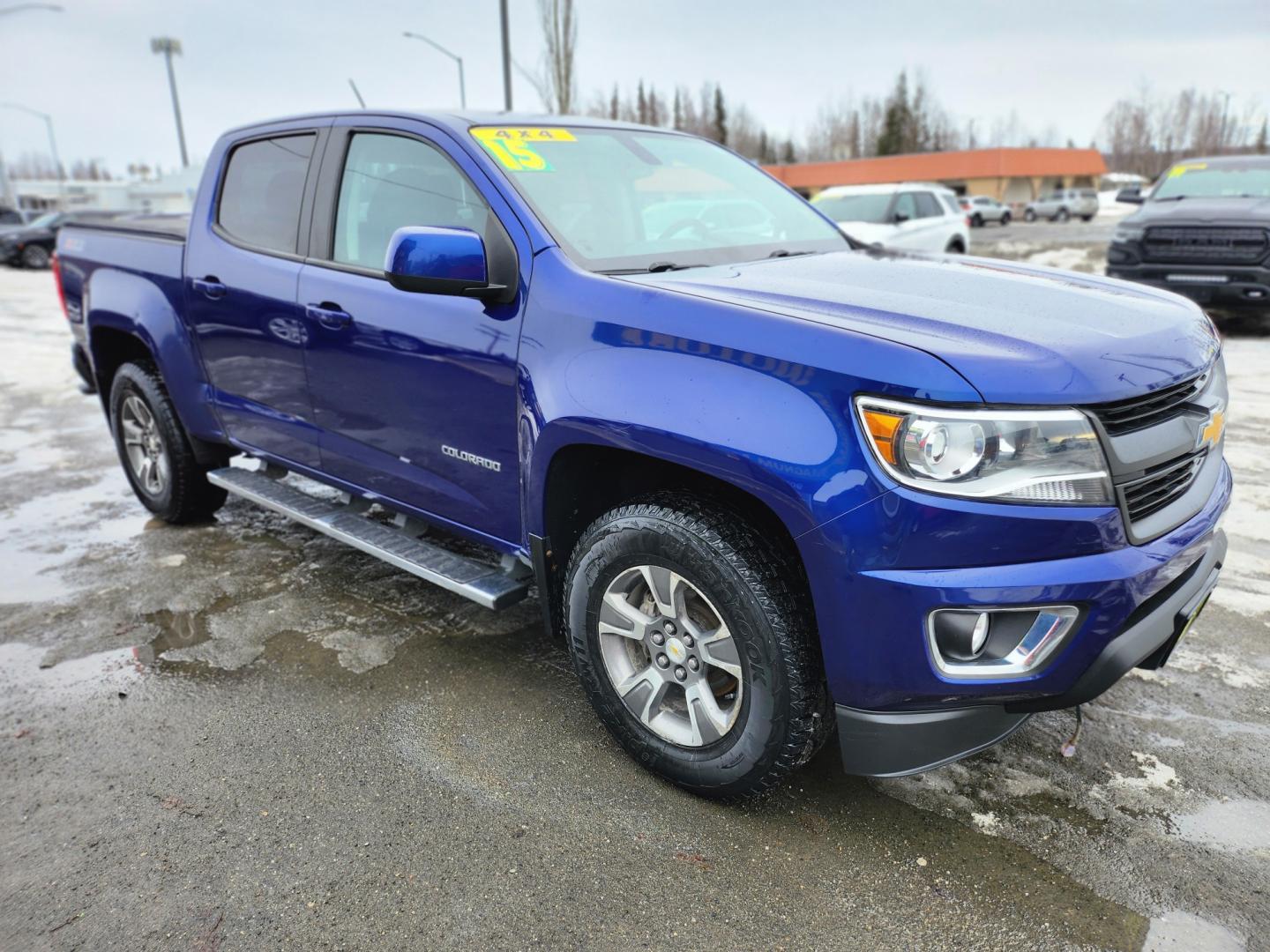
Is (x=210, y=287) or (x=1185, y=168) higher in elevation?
(x=1185, y=168)

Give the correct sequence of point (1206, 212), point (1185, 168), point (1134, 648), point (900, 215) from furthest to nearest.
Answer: point (900, 215), point (1185, 168), point (1206, 212), point (1134, 648)

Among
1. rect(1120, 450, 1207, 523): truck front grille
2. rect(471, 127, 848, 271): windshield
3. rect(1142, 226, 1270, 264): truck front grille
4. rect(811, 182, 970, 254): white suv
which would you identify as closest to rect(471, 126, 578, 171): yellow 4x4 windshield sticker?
rect(471, 127, 848, 271): windshield

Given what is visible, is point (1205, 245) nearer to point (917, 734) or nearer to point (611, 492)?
point (611, 492)

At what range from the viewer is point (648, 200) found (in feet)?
10.7

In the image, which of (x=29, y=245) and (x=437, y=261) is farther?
(x=29, y=245)

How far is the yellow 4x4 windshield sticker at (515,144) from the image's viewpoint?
2961 millimetres

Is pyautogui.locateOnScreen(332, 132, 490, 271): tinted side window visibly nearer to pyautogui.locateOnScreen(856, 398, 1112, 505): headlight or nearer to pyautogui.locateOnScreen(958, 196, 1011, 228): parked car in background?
pyautogui.locateOnScreen(856, 398, 1112, 505): headlight

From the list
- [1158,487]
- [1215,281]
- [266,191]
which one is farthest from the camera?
[1215,281]

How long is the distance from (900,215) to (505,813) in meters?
12.0

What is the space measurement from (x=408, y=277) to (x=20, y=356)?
10.2 metres

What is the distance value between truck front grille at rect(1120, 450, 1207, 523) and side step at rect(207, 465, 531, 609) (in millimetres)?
1786

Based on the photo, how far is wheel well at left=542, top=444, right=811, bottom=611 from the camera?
2287 millimetres

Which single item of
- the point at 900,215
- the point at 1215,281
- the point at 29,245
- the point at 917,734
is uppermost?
the point at 900,215

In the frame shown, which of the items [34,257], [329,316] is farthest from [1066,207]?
[329,316]
